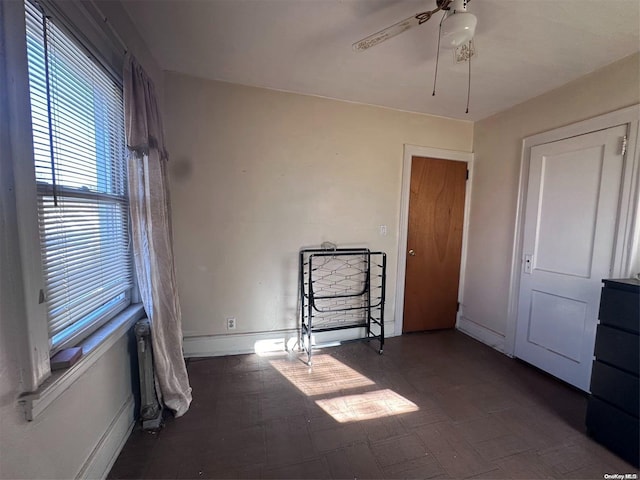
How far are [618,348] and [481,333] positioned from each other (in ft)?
4.60

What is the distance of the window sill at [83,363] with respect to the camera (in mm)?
831

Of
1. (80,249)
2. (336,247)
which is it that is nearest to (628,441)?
(336,247)

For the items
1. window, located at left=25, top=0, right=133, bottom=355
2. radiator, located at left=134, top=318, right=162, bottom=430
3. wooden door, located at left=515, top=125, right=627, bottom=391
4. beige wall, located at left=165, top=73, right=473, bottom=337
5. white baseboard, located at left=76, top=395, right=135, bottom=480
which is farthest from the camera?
beige wall, located at left=165, top=73, right=473, bottom=337

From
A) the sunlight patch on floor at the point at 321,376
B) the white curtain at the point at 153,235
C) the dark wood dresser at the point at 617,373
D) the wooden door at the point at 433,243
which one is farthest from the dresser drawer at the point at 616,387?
the white curtain at the point at 153,235

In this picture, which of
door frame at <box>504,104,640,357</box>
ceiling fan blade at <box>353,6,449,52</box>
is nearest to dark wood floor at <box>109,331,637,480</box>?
door frame at <box>504,104,640,357</box>

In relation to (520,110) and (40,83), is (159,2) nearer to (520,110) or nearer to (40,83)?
(40,83)

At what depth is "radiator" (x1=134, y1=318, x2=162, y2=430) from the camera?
1495mm

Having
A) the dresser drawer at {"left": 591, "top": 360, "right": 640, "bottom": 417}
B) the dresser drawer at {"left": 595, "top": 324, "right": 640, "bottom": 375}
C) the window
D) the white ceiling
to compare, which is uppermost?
the white ceiling

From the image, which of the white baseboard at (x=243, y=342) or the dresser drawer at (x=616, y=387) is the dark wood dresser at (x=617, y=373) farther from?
the white baseboard at (x=243, y=342)

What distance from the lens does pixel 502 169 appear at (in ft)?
8.51

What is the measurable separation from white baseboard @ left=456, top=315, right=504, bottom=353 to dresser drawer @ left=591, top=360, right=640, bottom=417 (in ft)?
3.46

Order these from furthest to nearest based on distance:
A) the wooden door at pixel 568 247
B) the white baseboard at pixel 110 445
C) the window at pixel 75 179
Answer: the wooden door at pixel 568 247
the white baseboard at pixel 110 445
the window at pixel 75 179

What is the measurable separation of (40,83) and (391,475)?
229 centimetres

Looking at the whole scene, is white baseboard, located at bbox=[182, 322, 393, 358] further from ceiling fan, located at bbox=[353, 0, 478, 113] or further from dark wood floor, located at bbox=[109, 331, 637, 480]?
ceiling fan, located at bbox=[353, 0, 478, 113]
